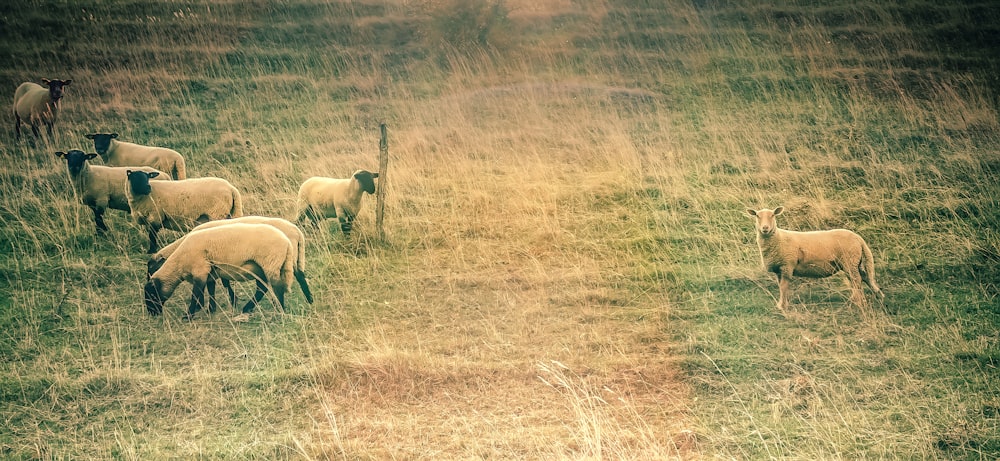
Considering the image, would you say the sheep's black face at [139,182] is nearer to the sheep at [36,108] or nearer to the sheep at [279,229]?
the sheep at [279,229]

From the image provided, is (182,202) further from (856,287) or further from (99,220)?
(856,287)

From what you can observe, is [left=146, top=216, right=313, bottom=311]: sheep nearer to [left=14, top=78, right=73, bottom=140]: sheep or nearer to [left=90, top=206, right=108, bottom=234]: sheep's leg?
[left=90, top=206, right=108, bottom=234]: sheep's leg

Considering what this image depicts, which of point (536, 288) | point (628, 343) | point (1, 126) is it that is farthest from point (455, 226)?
point (1, 126)

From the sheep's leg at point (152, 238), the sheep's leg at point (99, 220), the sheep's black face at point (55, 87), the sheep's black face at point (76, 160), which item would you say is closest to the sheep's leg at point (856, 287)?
the sheep's leg at point (152, 238)

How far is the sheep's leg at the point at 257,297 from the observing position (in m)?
7.39

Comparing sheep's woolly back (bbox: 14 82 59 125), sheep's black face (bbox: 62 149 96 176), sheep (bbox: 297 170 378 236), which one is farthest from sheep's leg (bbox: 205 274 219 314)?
sheep's woolly back (bbox: 14 82 59 125)

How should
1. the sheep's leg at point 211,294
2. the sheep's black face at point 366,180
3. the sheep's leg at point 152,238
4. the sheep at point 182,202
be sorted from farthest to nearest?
the sheep's black face at point 366,180
the sheep's leg at point 152,238
the sheep at point 182,202
the sheep's leg at point 211,294

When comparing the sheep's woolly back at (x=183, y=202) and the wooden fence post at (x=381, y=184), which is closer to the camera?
the sheep's woolly back at (x=183, y=202)

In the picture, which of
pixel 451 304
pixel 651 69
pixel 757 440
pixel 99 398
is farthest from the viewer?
pixel 651 69

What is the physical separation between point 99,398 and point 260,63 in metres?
11.0

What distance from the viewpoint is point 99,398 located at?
645 centimetres

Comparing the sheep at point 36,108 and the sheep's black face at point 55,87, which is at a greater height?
the sheep's black face at point 55,87

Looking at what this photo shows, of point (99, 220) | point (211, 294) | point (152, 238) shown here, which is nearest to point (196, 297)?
point (211, 294)

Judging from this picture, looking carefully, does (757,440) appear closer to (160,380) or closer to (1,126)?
(160,380)
